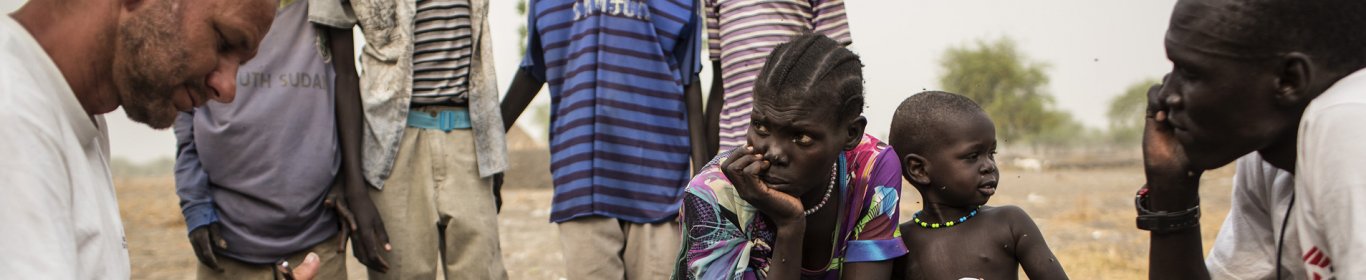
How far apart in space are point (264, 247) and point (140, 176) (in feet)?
125

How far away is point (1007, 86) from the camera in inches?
952

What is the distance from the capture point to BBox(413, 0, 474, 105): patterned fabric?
12.7 feet

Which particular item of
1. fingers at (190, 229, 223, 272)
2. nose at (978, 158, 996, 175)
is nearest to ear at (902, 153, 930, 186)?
nose at (978, 158, 996, 175)

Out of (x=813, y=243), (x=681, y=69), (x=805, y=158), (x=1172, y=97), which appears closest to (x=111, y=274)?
(x=805, y=158)

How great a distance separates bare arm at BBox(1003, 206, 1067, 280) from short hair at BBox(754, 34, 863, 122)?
75 cm

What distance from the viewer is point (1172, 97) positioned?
2.14 m

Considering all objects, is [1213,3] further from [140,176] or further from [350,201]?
[140,176]

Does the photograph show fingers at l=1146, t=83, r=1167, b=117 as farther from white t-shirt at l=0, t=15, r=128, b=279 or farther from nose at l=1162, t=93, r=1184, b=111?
white t-shirt at l=0, t=15, r=128, b=279

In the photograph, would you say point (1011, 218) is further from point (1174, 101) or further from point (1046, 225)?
point (1046, 225)

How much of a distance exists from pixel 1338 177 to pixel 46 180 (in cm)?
219

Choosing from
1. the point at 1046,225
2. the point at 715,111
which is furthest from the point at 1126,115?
the point at 715,111

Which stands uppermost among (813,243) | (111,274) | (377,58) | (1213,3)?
(1213,3)

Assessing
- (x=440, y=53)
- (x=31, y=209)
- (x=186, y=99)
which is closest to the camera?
(x=31, y=209)

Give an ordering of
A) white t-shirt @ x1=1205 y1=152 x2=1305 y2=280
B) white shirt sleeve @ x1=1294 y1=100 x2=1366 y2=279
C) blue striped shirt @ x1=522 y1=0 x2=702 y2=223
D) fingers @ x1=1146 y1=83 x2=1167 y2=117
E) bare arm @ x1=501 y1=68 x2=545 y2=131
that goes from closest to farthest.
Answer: white shirt sleeve @ x1=1294 y1=100 x2=1366 y2=279, fingers @ x1=1146 y1=83 x2=1167 y2=117, white t-shirt @ x1=1205 y1=152 x2=1305 y2=280, blue striped shirt @ x1=522 y1=0 x2=702 y2=223, bare arm @ x1=501 y1=68 x2=545 y2=131
